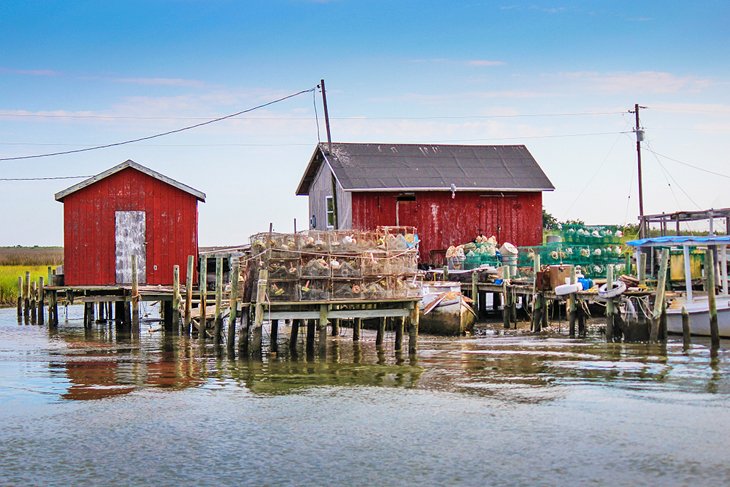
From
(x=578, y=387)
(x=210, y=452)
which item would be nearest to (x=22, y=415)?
(x=210, y=452)

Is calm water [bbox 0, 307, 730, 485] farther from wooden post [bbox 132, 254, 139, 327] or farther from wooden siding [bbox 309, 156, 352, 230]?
wooden siding [bbox 309, 156, 352, 230]

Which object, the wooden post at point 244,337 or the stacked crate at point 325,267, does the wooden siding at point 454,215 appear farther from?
the stacked crate at point 325,267

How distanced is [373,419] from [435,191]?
25.0m

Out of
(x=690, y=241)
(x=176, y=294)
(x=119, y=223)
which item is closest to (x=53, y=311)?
(x=119, y=223)

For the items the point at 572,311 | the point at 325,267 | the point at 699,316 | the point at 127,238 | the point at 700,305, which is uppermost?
the point at 127,238

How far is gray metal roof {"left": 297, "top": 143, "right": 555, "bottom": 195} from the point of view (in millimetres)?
40594

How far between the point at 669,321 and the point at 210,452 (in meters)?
18.4

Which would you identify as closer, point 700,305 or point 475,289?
point 700,305

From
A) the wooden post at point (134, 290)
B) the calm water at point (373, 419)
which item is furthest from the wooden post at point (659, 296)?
the wooden post at point (134, 290)

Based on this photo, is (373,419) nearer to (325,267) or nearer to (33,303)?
A: (325,267)

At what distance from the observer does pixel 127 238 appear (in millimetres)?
33594

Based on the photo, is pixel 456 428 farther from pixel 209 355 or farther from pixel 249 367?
pixel 209 355

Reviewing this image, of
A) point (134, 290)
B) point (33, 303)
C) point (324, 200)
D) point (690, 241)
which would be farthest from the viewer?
point (324, 200)

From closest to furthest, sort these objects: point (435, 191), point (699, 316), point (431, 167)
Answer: point (699, 316), point (435, 191), point (431, 167)
